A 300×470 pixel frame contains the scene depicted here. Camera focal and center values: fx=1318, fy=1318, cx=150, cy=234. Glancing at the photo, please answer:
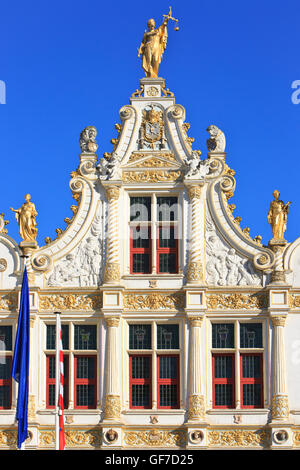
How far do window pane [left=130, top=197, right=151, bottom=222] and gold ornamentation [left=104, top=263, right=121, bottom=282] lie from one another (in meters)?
1.63

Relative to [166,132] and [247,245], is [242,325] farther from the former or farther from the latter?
[166,132]

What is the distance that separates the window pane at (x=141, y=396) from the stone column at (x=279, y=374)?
3.55m

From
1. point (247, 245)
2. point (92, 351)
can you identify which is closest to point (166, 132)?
point (247, 245)

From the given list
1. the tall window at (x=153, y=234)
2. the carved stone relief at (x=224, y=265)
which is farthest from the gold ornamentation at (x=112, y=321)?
the carved stone relief at (x=224, y=265)

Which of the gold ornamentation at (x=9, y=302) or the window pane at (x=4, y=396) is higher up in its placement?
the gold ornamentation at (x=9, y=302)

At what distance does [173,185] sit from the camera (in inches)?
1515

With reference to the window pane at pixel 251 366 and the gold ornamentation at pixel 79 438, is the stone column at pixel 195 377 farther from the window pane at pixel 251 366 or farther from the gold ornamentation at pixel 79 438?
the gold ornamentation at pixel 79 438

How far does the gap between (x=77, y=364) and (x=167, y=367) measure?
256 cm

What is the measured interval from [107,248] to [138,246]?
3.11ft

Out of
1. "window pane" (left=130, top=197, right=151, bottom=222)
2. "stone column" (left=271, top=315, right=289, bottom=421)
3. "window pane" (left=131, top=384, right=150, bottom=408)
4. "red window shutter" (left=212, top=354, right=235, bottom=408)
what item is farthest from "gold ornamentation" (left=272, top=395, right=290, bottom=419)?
"window pane" (left=130, top=197, right=151, bottom=222)

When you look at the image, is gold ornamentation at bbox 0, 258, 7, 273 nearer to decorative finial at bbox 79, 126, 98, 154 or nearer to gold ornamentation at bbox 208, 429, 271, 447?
decorative finial at bbox 79, 126, 98, 154

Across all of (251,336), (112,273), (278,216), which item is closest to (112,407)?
(112,273)

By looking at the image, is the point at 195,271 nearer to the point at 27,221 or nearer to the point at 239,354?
the point at 239,354

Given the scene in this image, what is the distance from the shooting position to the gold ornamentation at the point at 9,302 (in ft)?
124
